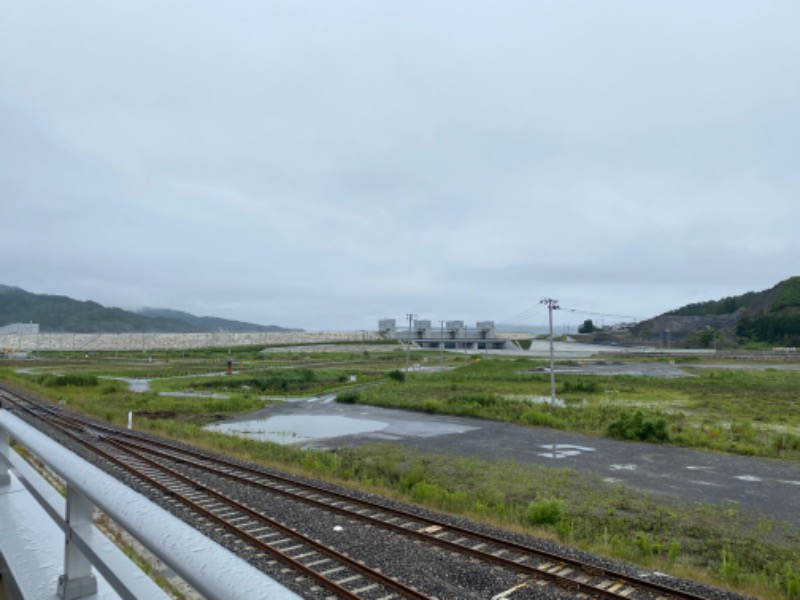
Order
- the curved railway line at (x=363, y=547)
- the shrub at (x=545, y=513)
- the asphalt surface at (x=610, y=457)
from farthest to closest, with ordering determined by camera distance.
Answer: the asphalt surface at (x=610, y=457)
the shrub at (x=545, y=513)
the curved railway line at (x=363, y=547)

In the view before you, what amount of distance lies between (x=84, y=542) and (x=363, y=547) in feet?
26.8

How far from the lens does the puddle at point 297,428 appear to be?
25.4 meters

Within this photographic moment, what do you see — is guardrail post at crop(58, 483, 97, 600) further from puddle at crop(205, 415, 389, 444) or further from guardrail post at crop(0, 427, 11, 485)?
puddle at crop(205, 415, 389, 444)

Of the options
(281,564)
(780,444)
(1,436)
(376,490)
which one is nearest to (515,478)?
(376,490)

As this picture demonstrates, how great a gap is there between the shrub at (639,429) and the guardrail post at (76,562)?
24.9 metres

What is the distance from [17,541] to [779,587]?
10427mm

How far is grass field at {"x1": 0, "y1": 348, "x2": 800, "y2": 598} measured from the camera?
35.1 feet

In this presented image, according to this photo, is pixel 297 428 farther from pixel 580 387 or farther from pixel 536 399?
pixel 580 387

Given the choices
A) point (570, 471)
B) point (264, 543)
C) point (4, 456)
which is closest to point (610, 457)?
point (570, 471)

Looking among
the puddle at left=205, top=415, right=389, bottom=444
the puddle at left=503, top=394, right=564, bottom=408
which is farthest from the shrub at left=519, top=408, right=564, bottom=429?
the puddle at left=205, top=415, right=389, bottom=444

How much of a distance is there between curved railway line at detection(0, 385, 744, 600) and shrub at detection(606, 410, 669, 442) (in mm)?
15609

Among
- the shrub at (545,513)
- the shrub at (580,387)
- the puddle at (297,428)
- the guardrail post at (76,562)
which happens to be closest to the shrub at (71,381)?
the puddle at (297,428)

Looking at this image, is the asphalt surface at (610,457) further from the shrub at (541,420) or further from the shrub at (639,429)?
the shrub at (541,420)

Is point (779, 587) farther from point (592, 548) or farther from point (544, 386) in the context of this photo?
point (544, 386)
